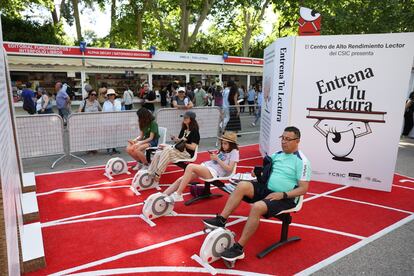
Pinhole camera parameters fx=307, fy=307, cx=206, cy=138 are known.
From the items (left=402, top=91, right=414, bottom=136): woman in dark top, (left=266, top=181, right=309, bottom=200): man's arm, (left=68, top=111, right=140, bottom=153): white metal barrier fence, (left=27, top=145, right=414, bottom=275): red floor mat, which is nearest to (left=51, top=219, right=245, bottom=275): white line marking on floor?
(left=27, top=145, right=414, bottom=275): red floor mat

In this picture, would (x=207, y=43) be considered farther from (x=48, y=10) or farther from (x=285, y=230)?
(x=285, y=230)

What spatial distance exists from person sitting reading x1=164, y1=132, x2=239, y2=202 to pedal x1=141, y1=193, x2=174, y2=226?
0.77 ft

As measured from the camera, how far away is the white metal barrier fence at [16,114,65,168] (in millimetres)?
6961

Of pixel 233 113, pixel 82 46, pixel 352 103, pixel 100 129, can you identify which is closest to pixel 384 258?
pixel 352 103

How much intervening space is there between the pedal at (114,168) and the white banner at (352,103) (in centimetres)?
387

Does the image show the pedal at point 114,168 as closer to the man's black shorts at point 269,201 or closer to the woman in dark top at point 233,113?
the man's black shorts at point 269,201

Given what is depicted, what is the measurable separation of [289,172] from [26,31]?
23.6 meters

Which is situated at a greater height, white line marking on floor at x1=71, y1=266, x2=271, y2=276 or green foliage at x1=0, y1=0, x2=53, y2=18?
green foliage at x1=0, y1=0, x2=53, y2=18

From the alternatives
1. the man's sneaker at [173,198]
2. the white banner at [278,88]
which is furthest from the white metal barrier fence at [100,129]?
the man's sneaker at [173,198]

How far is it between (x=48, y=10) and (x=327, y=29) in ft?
69.9

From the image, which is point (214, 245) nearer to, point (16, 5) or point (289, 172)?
point (289, 172)

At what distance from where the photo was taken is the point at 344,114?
6.25 metres

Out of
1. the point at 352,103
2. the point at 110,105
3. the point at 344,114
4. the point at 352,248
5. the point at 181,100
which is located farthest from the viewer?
the point at 181,100

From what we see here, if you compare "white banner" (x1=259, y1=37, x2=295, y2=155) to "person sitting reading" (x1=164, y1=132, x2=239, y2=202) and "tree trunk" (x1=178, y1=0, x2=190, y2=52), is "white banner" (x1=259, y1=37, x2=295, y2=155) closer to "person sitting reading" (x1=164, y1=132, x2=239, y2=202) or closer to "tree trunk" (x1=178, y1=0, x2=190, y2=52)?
"person sitting reading" (x1=164, y1=132, x2=239, y2=202)
